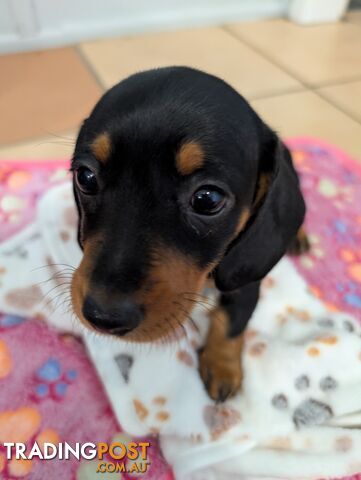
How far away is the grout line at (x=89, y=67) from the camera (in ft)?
8.38

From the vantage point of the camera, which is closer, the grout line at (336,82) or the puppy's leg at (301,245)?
the puppy's leg at (301,245)

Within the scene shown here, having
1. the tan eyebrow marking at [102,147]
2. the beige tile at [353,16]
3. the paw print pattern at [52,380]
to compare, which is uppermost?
the tan eyebrow marking at [102,147]

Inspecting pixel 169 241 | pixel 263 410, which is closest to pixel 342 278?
pixel 263 410

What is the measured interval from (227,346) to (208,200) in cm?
47

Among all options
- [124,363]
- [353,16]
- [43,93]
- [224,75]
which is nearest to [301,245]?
[124,363]

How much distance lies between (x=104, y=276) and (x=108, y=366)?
20.1 inches

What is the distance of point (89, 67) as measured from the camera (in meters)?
2.73

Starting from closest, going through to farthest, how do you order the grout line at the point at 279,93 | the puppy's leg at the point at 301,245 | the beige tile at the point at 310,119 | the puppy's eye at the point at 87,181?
the puppy's eye at the point at 87,181 < the puppy's leg at the point at 301,245 < the beige tile at the point at 310,119 < the grout line at the point at 279,93

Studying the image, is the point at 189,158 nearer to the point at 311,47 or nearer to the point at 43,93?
the point at 43,93

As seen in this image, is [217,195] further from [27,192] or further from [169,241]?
[27,192]

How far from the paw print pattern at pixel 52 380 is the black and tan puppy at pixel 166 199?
44cm

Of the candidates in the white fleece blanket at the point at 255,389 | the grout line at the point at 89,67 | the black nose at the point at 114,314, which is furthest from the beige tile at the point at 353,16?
the black nose at the point at 114,314

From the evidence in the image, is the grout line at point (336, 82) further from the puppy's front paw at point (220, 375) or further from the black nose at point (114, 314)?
the black nose at point (114, 314)

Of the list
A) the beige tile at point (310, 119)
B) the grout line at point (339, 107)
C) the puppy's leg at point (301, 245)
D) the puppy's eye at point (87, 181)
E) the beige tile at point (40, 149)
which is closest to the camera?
the puppy's eye at point (87, 181)
